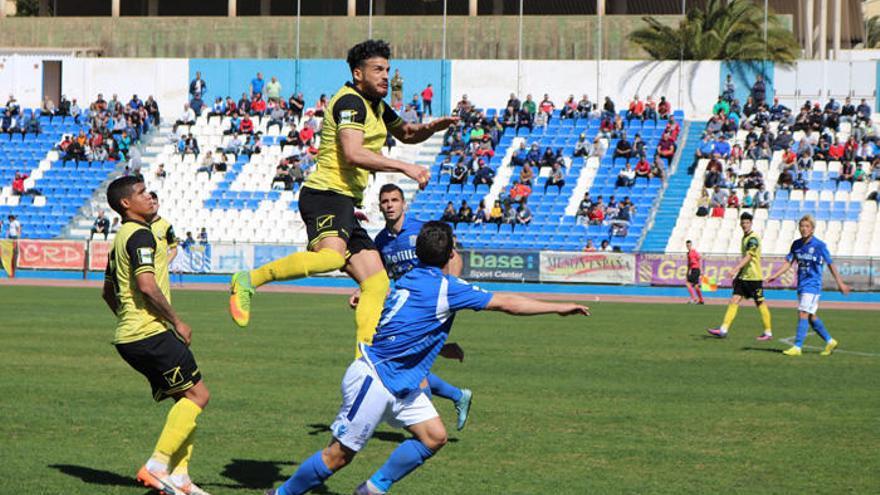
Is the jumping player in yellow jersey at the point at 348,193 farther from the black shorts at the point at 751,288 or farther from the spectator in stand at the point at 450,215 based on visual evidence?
the spectator in stand at the point at 450,215

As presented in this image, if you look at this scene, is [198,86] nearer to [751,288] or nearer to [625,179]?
[625,179]

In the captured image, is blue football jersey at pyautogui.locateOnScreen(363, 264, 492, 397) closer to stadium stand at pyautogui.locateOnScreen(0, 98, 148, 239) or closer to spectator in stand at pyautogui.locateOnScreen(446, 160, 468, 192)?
spectator in stand at pyautogui.locateOnScreen(446, 160, 468, 192)

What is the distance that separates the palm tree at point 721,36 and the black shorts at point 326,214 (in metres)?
42.3

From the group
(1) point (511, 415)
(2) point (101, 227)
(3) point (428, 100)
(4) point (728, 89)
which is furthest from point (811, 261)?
(3) point (428, 100)

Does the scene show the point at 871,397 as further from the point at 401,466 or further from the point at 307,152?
the point at 307,152

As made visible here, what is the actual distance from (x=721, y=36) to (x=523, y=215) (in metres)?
12.4

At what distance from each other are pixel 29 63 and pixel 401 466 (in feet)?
171

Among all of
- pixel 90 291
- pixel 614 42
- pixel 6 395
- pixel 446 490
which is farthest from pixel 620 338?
pixel 614 42

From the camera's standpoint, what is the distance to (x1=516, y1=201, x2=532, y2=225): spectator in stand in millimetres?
43594

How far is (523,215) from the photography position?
143 feet

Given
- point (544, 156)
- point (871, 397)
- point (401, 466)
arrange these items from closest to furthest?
point (401, 466) < point (871, 397) < point (544, 156)

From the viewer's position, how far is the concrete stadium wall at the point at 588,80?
1956 inches

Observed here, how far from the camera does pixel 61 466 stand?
9195 millimetres

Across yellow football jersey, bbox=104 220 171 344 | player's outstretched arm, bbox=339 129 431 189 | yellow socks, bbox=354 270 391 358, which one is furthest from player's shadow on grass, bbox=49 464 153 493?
player's outstretched arm, bbox=339 129 431 189
